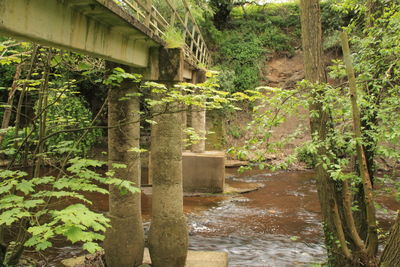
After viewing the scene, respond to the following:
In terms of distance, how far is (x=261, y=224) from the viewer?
33.8ft

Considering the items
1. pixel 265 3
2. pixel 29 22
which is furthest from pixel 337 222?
pixel 265 3

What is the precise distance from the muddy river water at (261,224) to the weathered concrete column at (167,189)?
7.07 ft

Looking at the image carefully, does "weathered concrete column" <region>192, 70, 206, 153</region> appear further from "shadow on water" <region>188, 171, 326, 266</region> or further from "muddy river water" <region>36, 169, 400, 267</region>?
"shadow on water" <region>188, 171, 326, 266</region>

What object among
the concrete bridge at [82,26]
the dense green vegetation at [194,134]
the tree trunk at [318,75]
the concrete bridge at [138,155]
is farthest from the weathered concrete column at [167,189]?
the tree trunk at [318,75]

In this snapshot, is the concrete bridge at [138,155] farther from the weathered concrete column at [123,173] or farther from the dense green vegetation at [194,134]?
the dense green vegetation at [194,134]

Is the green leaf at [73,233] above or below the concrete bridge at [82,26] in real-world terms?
below

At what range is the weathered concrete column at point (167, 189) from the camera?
5.98m

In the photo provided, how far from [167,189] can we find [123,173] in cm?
85

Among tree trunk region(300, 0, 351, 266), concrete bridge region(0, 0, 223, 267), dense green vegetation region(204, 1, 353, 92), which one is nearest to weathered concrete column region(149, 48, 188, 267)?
concrete bridge region(0, 0, 223, 267)

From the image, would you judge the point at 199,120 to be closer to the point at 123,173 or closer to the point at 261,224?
the point at 261,224

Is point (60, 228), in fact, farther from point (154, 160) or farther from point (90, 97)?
point (90, 97)

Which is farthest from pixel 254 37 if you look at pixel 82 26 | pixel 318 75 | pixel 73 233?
pixel 73 233

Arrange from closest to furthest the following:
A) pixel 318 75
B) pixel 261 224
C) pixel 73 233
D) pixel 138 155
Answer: pixel 73 233
pixel 318 75
pixel 138 155
pixel 261 224

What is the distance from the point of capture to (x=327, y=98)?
4273mm
